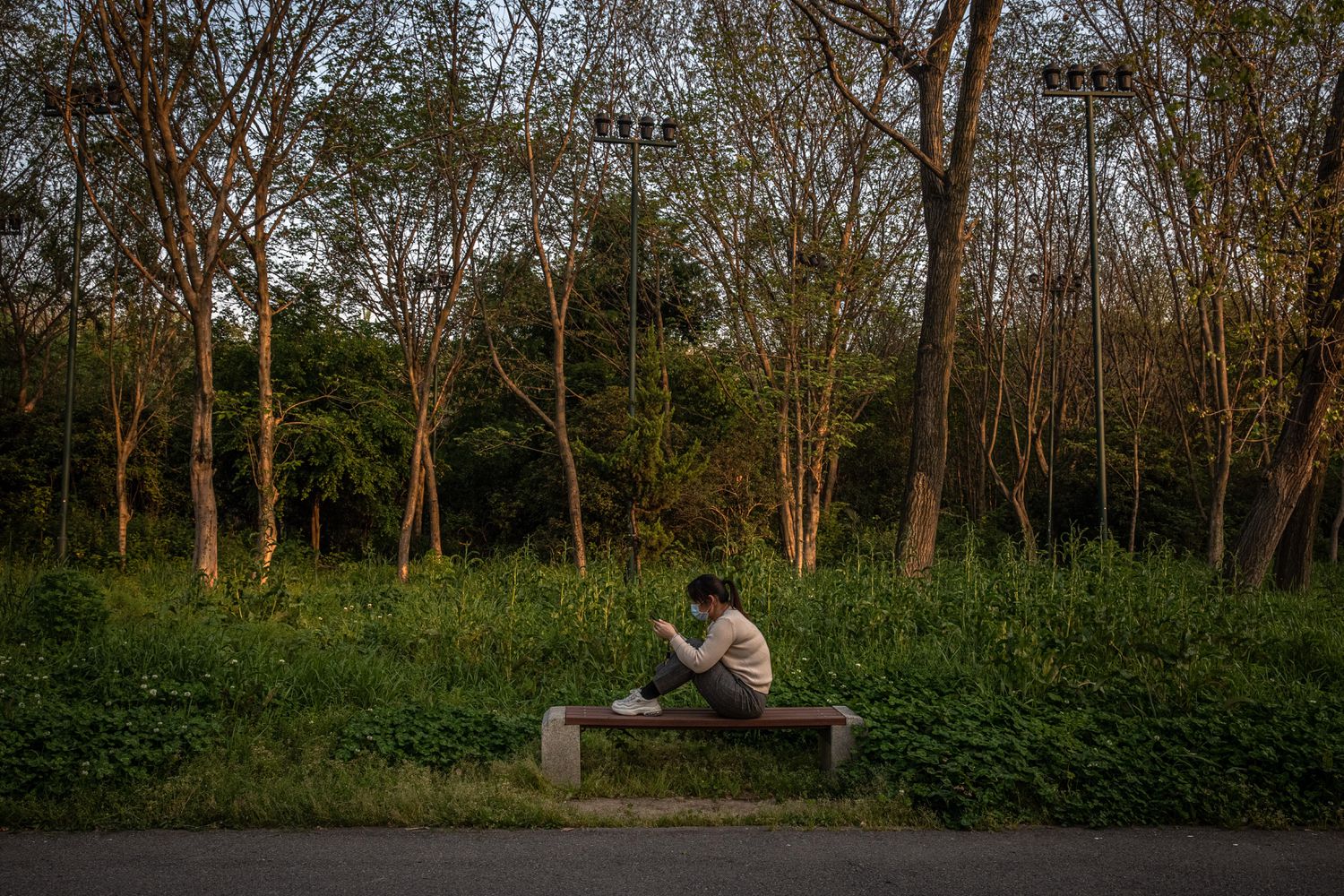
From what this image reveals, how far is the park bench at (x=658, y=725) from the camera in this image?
20.6 ft

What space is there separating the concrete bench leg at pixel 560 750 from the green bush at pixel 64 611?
5.03m

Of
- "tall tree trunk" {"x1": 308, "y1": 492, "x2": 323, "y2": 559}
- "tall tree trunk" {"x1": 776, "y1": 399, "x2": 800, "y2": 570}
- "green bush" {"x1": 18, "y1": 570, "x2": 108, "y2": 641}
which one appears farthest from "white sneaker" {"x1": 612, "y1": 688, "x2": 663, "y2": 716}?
"tall tree trunk" {"x1": 308, "y1": 492, "x2": 323, "y2": 559}

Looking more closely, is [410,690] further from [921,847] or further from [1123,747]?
[1123,747]

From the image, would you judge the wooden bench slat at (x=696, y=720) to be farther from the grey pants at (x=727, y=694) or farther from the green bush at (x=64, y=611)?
the green bush at (x=64, y=611)

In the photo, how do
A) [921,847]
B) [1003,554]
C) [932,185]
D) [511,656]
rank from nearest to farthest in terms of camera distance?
1. [921,847]
2. [511,656]
3. [1003,554]
4. [932,185]

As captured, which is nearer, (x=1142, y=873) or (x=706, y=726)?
(x=1142, y=873)

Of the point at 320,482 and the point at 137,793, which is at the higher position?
the point at 320,482

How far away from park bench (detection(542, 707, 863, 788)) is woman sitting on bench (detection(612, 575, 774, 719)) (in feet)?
0.31

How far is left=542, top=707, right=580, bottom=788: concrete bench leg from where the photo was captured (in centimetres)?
625

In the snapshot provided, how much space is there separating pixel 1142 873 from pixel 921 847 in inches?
41.0

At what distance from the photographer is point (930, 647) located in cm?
855

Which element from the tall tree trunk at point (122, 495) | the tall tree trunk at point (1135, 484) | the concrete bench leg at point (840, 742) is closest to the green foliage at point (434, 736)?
the concrete bench leg at point (840, 742)

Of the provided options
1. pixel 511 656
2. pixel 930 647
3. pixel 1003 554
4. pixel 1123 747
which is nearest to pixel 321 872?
pixel 511 656

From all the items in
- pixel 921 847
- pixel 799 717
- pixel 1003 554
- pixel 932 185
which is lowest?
pixel 921 847
